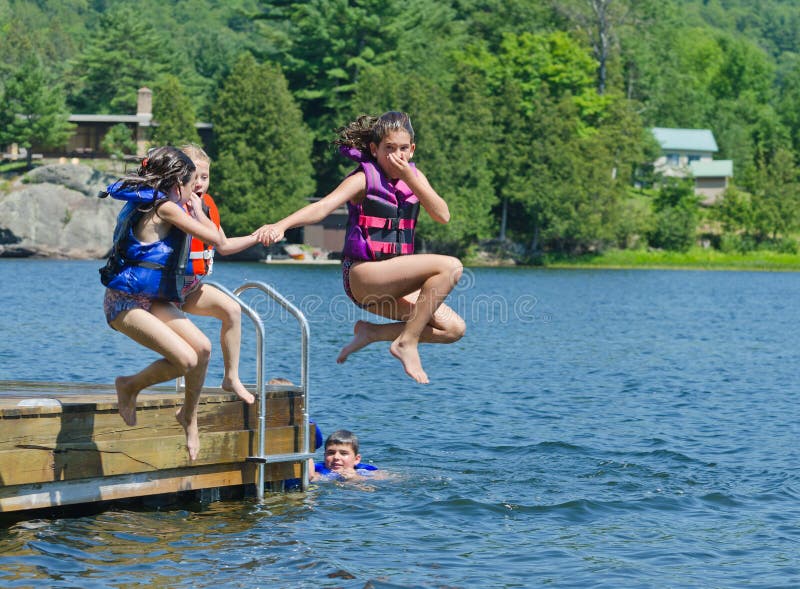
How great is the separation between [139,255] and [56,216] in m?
75.6

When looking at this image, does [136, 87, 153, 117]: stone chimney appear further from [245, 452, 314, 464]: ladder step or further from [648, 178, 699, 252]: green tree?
[245, 452, 314, 464]: ladder step

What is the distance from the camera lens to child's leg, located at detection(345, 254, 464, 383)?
30.5 feet

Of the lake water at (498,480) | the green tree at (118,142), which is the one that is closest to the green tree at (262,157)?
the green tree at (118,142)

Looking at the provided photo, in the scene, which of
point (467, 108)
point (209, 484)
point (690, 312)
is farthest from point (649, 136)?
point (209, 484)

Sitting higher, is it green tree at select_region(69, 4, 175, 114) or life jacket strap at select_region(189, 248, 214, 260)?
green tree at select_region(69, 4, 175, 114)

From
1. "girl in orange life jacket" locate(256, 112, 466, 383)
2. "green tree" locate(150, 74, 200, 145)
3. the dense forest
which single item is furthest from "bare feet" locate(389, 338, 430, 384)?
"green tree" locate(150, 74, 200, 145)

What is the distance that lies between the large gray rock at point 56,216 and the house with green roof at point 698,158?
5103 cm

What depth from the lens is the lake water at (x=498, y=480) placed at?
11.4 meters

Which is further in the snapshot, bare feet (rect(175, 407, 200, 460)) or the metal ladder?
the metal ladder

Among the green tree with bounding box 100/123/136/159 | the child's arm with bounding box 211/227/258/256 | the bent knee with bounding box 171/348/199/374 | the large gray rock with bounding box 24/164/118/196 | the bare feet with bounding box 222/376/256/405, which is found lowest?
the bare feet with bounding box 222/376/256/405

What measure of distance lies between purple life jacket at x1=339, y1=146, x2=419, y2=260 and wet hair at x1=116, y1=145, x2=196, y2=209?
4.16 ft

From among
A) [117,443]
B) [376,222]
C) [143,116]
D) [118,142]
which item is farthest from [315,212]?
[143,116]

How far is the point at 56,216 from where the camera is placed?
3221 inches

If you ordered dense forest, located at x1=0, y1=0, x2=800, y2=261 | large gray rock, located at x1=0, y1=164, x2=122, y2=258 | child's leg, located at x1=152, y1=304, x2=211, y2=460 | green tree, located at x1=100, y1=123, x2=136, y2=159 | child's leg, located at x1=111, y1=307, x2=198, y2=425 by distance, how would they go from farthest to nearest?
green tree, located at x1=100, y1=123, x2=136, y2=159 < dense forest, located at x1=0, y1=0, x2=800, y2=261 < large gray rock, located at x1=0, y1=164, x2=122, y2=258 < child's leg, located at x1=152, y1=304, x2=211, y2=460 < child's leg, located at x1=111, y1=307, x2=198, y2=425
